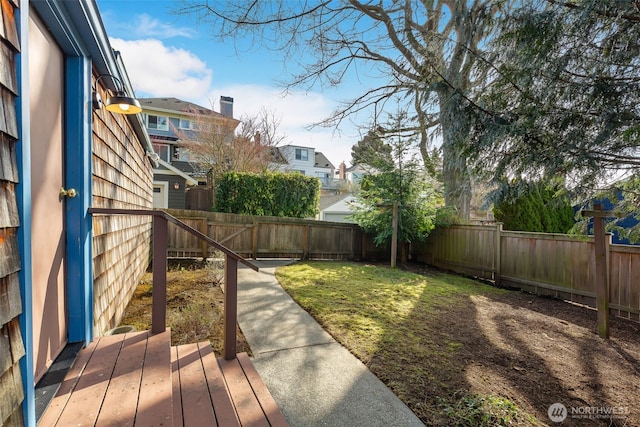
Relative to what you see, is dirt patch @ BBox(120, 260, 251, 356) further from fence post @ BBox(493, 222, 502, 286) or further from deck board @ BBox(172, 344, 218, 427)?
fence post @ BBox(493, 222, 502, 286)

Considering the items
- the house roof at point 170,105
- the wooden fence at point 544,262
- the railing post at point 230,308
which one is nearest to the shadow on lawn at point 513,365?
the wooden fence at point 544,262

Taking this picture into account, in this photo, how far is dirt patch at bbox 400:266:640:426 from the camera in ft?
7.74

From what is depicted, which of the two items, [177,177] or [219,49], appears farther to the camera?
[177,177]

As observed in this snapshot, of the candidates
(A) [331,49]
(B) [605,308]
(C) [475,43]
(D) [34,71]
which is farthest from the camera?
(A) [331,49]

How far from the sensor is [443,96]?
332 cm

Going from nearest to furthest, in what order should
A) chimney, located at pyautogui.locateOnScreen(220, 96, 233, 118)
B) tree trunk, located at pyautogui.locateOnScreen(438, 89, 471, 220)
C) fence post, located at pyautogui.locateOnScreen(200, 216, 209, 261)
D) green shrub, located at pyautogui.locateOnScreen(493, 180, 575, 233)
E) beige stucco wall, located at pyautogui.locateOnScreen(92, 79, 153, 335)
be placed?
beige stucco wall, located at pyautogui.locateOnScreen(92, 79, 153, 335), tree trunk, located at pyautogui.locateOnScreen(438, 89, 471, 220), green shrub, located at pyautogui.locateOnScreen(493, 180, 575, 233), fence post, located at pyautogui.locateOnScreen(200, 216, 209, 261), chimney, located at pyautogui.locateOnScreen(220, 96, 233, 118)

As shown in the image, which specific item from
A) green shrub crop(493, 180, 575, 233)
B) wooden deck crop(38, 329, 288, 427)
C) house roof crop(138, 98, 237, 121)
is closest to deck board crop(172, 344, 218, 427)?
wooden deck crop(38, 329, 288, 427)

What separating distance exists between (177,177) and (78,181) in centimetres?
1291

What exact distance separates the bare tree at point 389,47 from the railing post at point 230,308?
8.29 feet

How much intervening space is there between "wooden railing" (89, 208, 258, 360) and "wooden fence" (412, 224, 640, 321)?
5506mm

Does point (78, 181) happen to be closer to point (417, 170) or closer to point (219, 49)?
point (219, 49)

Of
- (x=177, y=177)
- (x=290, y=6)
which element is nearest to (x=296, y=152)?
(x=177, y=177)

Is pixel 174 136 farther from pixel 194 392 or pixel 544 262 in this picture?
pixel 194 392

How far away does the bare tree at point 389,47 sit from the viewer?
10.7ft
